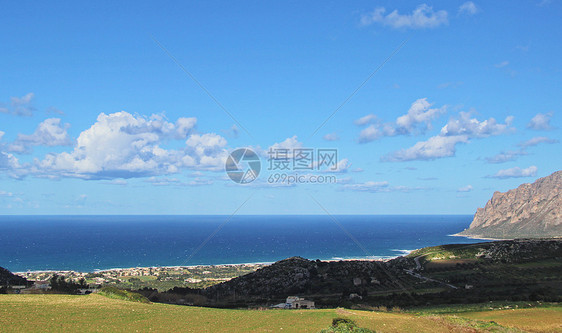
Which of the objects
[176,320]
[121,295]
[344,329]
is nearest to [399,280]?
[121,295]

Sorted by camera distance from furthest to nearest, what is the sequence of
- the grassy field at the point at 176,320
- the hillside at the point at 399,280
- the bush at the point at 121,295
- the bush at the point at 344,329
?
1. the hillside at the point at 399,280
2. the bush at the point at 121,295
3. the bush at the point at 344,329
4. the grassy field at the point at 176,320

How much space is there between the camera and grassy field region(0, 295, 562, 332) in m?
14.5

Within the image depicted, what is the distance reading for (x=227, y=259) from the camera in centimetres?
14300

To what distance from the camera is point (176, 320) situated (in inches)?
639

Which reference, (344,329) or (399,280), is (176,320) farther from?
(399,280)

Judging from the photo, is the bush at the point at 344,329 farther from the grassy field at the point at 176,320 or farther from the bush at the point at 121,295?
the bush at the point at 121,295

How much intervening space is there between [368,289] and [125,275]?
61.7 meters

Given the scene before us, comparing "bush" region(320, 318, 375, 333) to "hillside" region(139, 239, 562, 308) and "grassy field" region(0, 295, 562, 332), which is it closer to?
"grassy field" region(0, 295, 562, 332)

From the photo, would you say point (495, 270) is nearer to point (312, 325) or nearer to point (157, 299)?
point (157, 299)

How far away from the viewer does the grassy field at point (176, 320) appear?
1445 cm

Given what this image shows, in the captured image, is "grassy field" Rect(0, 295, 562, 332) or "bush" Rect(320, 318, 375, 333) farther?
"bush" Rect(320, 318, 375, 333)

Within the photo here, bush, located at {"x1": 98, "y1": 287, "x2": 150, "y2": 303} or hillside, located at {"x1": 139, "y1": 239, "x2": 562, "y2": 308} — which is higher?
bush, located at {"x1": 98, "y1": 287, "x2": 150, "y2": 303}

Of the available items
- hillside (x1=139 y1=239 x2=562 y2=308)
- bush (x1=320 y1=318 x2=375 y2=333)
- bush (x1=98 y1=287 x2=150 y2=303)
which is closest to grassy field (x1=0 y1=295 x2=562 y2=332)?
bush (x1=98 y1=287 x2=150 y2=303)

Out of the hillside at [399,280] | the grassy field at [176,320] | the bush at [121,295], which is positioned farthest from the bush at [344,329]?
the hillside at [399,280]
